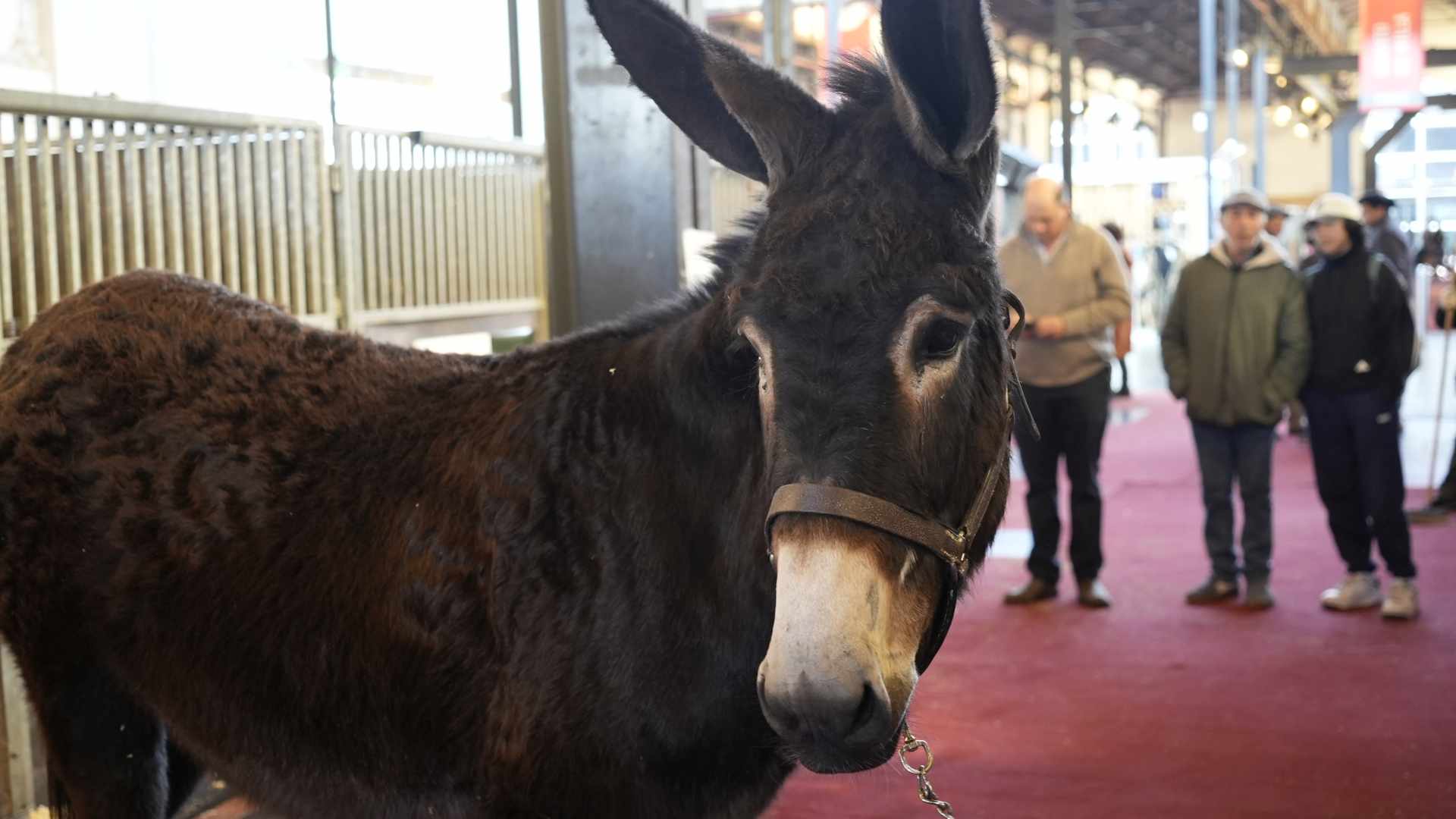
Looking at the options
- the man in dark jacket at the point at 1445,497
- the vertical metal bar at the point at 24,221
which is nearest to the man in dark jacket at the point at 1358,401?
the man in dark jacket at the point at 1445,497

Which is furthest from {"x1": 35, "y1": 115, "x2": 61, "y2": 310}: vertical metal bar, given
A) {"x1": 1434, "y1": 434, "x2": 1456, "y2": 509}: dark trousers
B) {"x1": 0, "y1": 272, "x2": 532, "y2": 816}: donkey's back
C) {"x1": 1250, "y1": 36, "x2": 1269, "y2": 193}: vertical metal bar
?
{"x1": 1250, "y1": 36, "x2": 1269, "y2": 193}: vertical metal bar

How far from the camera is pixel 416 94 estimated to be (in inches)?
167

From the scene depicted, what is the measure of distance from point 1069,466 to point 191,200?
381 centimetres

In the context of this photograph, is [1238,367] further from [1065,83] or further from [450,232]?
[1065,83]

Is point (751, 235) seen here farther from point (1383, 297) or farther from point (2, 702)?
point (1383, 297)

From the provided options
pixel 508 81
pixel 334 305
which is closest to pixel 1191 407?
pixel 508 81

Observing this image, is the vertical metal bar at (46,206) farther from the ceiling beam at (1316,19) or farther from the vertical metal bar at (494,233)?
the ceiling beam at (1316,19)

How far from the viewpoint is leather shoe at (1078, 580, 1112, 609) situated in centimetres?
549

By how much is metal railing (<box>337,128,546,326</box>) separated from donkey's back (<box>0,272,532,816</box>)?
60.8 inches

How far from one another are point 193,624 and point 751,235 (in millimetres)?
1037

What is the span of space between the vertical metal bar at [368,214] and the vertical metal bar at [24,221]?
105cm

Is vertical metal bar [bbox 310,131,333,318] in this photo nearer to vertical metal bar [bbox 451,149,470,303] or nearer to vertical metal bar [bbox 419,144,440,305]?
vertical metal bar [bbox 419,144,440,305]

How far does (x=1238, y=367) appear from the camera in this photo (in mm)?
5383

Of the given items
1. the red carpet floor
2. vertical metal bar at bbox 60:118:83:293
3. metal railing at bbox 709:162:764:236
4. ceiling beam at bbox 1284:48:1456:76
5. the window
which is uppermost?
the window
